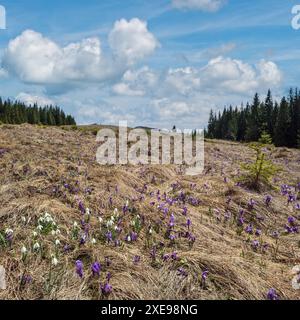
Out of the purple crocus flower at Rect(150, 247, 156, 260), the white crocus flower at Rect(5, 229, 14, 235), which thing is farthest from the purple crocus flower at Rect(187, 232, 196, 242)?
the white crocus flower at Rect(5, 229, 14, 235)

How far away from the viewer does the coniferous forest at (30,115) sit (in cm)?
10281

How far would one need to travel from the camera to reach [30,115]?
11638 cm

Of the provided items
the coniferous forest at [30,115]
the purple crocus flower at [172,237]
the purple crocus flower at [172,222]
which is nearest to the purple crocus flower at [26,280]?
the purple crocus flower at [172,237]

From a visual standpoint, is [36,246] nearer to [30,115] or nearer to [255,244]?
[255,244]

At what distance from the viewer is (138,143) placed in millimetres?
14016

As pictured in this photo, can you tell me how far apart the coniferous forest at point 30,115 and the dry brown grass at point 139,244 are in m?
94.3

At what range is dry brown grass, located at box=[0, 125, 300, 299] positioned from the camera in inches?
156

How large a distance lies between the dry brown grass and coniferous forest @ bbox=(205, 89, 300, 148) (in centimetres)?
3954

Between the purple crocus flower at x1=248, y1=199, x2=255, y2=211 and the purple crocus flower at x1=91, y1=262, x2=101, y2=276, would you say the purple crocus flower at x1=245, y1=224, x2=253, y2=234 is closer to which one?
Answer: the purple crocus flower at x1=248, y1=199, x2=255, y2=211

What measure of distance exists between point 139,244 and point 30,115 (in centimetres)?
11769

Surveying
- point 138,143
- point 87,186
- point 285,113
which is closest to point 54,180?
point 87,186

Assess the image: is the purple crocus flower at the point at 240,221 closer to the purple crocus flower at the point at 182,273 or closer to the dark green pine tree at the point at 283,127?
the purple crocus flower at the point at 182,273

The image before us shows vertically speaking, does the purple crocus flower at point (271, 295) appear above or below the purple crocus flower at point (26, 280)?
below
